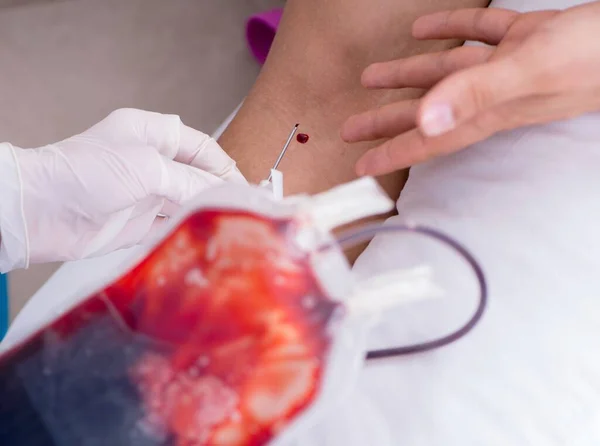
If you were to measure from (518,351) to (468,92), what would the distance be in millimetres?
287

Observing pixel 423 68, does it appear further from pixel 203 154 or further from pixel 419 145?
pixel 203 154

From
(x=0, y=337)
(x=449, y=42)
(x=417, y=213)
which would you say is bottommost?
(x=0, y=337)

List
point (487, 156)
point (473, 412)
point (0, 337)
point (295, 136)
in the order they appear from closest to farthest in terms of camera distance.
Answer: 1. point (473, 412)
2. point (487, 156)
3. point (295, 136)
4. point (0, 337)

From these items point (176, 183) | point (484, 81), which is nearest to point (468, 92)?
point (484, 81)

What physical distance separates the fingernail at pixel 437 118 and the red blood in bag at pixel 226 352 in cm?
17

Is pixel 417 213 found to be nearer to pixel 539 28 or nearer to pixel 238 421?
pixel 539 28

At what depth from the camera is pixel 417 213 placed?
0.70 metres

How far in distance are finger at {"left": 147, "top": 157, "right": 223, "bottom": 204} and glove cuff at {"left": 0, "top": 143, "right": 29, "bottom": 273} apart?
0.53 ft

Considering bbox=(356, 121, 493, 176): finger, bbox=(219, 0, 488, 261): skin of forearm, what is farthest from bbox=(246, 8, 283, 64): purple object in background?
bbox=(356, 121, 493, 176): finger

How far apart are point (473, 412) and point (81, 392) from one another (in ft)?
1.30

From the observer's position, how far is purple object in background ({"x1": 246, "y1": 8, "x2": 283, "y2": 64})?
4.48 ft

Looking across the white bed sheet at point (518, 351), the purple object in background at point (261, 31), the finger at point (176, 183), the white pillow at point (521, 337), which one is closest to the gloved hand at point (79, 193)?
the finger at point (176, 183)

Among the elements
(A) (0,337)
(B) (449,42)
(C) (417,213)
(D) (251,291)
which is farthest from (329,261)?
(A) (0,337)

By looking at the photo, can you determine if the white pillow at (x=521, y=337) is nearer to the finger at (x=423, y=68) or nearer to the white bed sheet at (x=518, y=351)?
the white bed sheet at (x=518, y=351)
